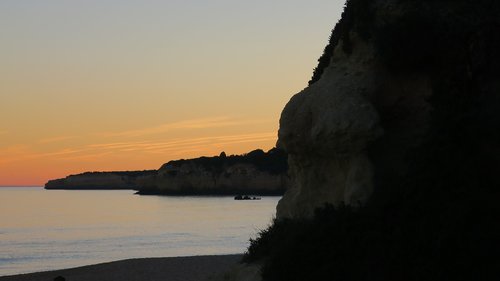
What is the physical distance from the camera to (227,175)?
7224 inches

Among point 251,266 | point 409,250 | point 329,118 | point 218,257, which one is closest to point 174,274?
point 218,257

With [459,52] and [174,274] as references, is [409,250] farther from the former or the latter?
[174,274]

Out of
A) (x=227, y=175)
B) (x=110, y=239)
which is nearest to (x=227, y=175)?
(x=227, y=175)

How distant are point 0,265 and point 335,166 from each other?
3726 centimetres

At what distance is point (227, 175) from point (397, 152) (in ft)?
555

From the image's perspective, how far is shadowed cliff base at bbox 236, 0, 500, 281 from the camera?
483 inches

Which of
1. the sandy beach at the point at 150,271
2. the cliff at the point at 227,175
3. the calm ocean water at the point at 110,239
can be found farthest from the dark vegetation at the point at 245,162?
the sandy beach at the point at 150,271

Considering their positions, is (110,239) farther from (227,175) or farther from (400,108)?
(227,175)

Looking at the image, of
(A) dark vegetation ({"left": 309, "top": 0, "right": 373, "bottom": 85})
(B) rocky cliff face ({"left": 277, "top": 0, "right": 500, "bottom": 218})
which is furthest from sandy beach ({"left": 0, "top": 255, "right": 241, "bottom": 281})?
(B) rocky cliff face ({"left": 277, "top": 0, "right": 500, "bottom": 218})

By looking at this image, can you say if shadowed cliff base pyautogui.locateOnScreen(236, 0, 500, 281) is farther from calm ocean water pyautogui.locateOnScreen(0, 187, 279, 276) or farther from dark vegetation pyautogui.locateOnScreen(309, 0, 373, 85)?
calm ocean water pyautogui.locateOnScreen(0, 187, 279, 276)

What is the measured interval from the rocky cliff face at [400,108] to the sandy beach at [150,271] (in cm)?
1406

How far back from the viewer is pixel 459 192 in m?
12.4

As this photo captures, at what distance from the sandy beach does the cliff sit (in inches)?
5323

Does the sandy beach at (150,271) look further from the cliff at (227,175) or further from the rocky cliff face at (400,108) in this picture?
the cliff at (227,175)
